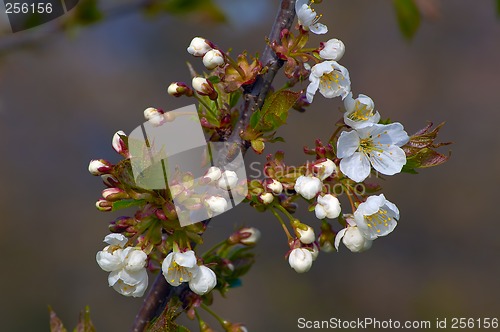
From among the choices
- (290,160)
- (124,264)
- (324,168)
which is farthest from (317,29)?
(290,160)

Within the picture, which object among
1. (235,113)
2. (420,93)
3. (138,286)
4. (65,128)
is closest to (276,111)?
(235,113)

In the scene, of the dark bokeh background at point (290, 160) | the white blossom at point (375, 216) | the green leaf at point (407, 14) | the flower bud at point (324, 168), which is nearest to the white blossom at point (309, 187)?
the flower bud at point (324, 168)

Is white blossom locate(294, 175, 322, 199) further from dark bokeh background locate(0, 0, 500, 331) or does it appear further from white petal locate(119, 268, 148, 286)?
dark bokeh background locate(0, 0, 500, 331)

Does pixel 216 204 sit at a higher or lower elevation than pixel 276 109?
lower

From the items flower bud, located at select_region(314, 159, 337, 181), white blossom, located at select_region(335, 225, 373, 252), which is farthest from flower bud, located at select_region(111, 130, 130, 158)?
white blossom, located at select_region(335, 225, 373, 252)

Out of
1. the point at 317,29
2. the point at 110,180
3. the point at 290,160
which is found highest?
the point at 317,29

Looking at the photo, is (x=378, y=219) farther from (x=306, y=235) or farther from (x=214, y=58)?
(x=214, y=58)

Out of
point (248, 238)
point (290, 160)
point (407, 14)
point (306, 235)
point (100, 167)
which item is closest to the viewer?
point (100, 167)

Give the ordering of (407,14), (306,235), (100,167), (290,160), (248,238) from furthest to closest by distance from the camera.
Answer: (290,160), (248,238), (407,14), (306,235), (100,167)
